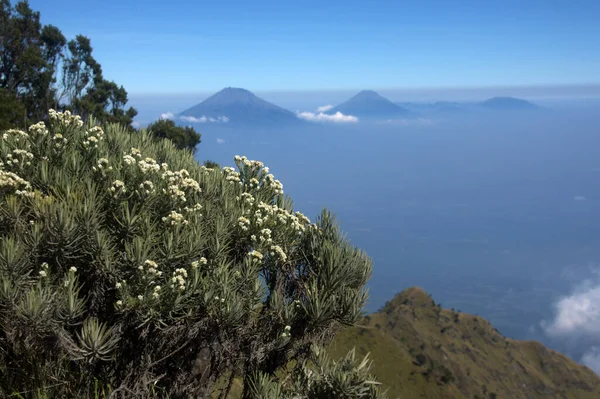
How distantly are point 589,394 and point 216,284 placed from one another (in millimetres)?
118699

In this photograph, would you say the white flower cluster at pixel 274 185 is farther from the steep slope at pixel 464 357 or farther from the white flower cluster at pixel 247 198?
the steep slope at pixel 464 357

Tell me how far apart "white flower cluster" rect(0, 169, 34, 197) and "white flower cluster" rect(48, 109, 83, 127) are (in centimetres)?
149

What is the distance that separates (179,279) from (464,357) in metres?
98.2

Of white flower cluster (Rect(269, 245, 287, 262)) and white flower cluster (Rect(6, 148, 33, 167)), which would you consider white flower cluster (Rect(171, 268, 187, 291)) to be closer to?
white flower cluster (Rect(269, 245, 287, 262))

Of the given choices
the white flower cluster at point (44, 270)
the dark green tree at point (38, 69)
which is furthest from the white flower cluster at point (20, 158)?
the dark green tree at point (38, 69)

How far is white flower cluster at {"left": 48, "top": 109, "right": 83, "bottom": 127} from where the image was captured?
241 inches

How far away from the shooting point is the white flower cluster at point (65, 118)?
612 cm

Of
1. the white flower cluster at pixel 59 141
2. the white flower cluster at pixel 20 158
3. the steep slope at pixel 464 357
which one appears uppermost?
the white flower cluster at pixel 59 141

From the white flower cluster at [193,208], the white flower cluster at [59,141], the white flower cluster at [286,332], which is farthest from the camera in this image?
the white flower cluster at [59,141]

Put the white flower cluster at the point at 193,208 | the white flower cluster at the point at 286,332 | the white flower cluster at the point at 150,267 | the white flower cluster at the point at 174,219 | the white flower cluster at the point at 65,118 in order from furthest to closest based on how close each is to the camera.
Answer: the white flower cluster at the point at 65,118
the white flower cluster at the point at 193,208
the white flower cluster at the point at 286,332
the white flower cluster at the point at 174,219
the white flower cluster at the point at 150,267

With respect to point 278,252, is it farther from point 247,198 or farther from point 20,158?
point 20,158

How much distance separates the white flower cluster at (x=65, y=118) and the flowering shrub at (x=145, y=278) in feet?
0.13

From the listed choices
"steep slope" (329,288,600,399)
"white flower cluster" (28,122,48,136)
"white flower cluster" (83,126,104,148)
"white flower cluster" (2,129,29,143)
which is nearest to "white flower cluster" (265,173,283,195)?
"white flower cluster" (83,126,104,148)

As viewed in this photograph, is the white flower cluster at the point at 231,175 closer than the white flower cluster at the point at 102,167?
No
